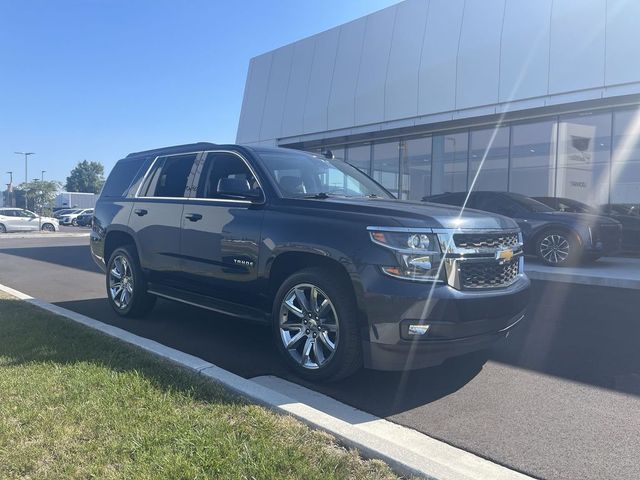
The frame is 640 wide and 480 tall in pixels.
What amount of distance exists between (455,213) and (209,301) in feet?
8.06

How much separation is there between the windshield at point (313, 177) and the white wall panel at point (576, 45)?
974cm

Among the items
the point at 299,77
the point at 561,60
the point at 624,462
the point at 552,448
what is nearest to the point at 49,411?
the point at 552,448

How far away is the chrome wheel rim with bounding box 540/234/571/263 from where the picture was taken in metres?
10.5

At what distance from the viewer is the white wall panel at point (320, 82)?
749 inches

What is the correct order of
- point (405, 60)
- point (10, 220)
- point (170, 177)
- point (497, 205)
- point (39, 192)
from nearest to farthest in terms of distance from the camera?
point (170, 177)
point (497, 205)
point (405, 60)
point (10, 220)
point (39, 192)

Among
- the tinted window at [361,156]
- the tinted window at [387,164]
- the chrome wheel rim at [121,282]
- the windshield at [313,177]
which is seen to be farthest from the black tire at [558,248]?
the tinted window at [361,156]

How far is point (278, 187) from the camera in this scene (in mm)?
4668

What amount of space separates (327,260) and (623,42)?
11613 mm

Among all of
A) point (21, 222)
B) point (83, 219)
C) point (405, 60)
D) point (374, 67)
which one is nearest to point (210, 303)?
point (405, 60)

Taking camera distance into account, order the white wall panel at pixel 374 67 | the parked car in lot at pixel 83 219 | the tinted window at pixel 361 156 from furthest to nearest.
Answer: the parked car in lot at pixel 83 219 → the tinted window at pixel 361 156 → the white wall panel at pixel 374 67

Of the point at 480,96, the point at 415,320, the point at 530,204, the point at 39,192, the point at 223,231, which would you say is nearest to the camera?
the point at 415,320

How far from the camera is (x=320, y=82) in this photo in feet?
63.7

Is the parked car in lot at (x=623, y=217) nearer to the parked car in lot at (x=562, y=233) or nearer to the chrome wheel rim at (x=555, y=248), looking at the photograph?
the parked car in lot at (x=562, y=233)

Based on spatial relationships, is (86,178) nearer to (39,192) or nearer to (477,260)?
(39,192)
